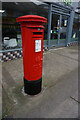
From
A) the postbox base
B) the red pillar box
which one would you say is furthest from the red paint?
the postbox base

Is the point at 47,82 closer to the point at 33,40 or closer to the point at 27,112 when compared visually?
the point at 27,112

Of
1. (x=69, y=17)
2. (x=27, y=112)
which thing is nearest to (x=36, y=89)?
(x=27, y=112)

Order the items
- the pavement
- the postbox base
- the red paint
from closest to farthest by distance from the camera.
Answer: the red paint, the pavement, the postbox base

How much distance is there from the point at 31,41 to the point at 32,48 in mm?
143

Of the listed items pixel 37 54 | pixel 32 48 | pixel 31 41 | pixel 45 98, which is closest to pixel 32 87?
pixel 45 98

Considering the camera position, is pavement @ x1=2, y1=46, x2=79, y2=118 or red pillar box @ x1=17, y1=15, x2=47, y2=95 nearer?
red pillar box @ x1=17, y1=15, x2=47, y2=95

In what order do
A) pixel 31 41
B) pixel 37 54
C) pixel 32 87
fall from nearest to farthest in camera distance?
pixel 31 41 → pixel 37 54 → pixel 32 87

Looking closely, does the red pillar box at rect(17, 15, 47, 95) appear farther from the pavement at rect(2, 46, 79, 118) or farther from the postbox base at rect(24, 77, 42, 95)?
the pavement at rect(2, 46, 79, 118)

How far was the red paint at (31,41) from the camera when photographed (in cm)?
159

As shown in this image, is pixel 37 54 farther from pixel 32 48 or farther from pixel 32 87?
pixel 32 87

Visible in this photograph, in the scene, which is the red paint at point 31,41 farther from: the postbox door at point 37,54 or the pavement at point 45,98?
the pavement at point 45,98

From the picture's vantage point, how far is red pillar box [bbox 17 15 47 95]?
1610 millimetres

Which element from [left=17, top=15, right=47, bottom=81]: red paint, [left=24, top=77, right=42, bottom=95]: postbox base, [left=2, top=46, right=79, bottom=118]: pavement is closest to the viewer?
[left=17, top=15, right=47, bottom=81]: red paint

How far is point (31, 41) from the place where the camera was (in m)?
1.73
